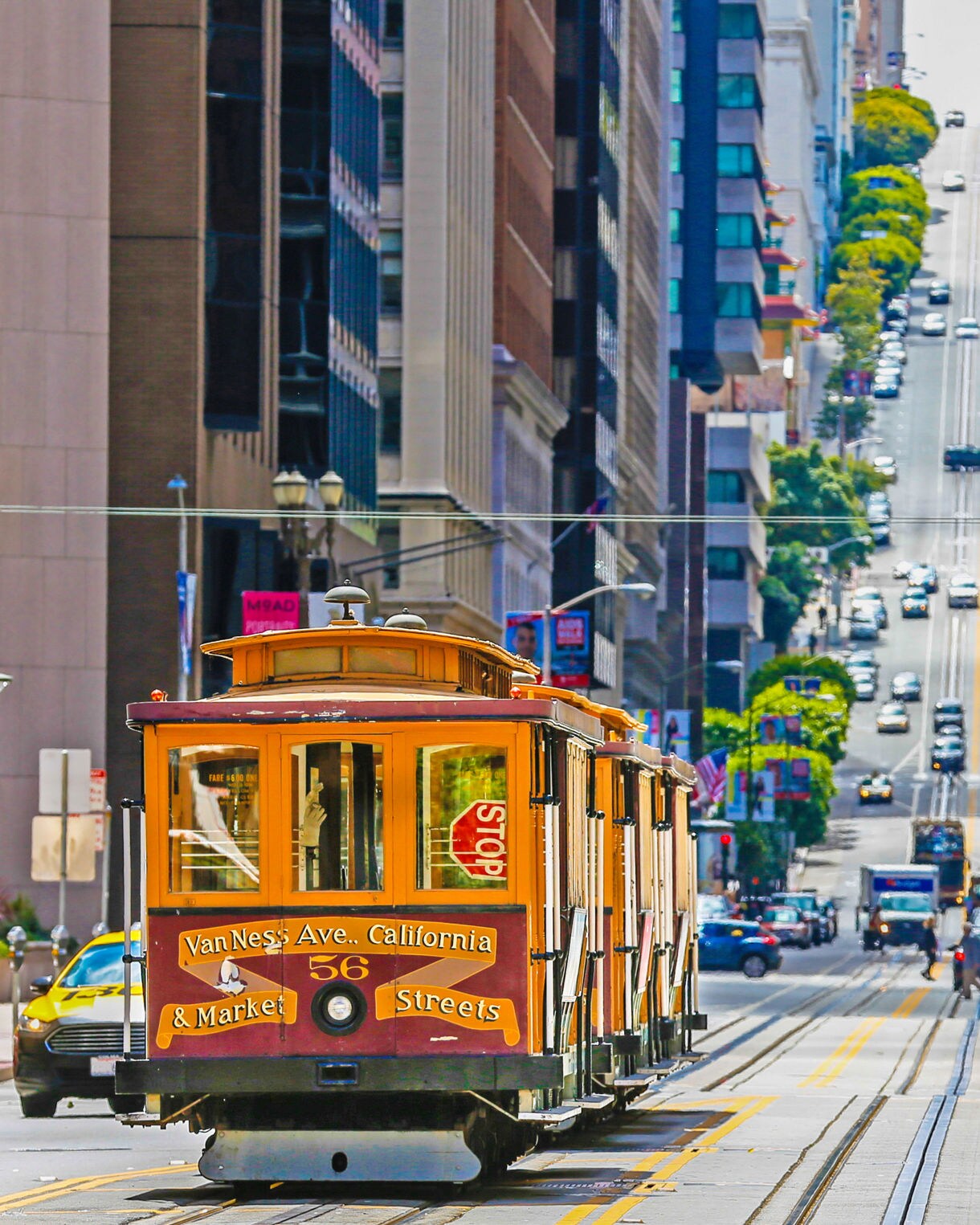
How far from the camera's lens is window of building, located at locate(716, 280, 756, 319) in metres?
157

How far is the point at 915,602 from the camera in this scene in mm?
169875

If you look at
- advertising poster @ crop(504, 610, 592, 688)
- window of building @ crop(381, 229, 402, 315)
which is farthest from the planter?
window of building @ crop(381, 229, 402, 315)

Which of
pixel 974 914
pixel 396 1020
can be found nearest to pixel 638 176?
pixel 974 914

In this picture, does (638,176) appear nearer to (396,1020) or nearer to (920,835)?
(920,835)

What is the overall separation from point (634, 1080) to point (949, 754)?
12527cm

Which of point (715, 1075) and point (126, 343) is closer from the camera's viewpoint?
point (715, 1075)

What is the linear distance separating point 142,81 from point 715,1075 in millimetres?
29618

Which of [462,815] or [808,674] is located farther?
[808,674]

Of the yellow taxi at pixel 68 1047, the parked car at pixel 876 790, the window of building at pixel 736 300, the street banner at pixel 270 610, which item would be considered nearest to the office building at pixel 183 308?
the street banner at pixel 270 610

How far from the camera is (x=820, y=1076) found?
3356 cm

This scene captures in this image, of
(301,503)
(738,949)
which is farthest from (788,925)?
(301,503)

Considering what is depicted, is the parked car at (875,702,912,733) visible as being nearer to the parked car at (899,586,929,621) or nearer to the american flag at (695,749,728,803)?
the parked car at (899,586,929,621)

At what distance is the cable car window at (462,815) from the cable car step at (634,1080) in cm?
415

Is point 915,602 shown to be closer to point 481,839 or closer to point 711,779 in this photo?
point 711,779
